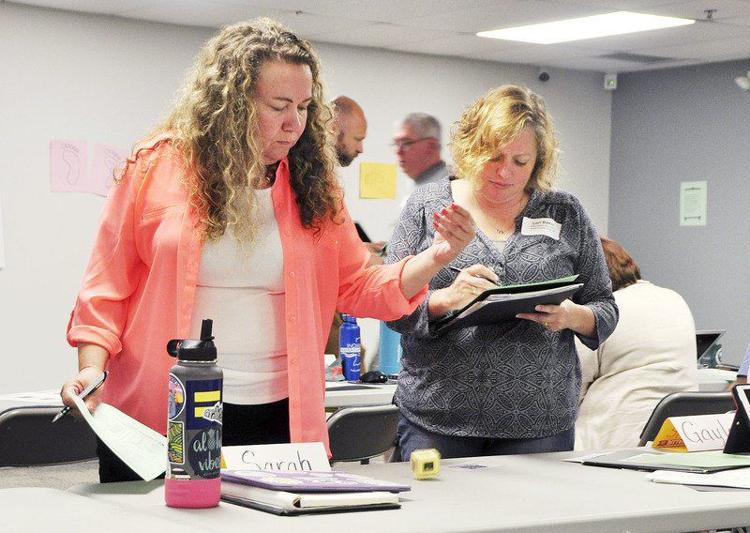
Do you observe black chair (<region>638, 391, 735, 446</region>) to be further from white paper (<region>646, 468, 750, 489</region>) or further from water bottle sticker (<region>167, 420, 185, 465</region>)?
water bottle sticker (<region>167, 420, 185, 465</region>)

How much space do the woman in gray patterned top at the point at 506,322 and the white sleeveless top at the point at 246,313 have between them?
0.49 m

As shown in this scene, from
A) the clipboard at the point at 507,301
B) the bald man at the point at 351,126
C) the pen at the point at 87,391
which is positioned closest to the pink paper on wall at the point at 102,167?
the bald man at the point at 351,126

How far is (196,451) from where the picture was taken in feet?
5.49

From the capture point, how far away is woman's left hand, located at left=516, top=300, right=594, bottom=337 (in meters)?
2.52

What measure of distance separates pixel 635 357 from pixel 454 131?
45.1 inches

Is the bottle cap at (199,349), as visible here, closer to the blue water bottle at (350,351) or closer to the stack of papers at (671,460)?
the stack of papers at (671,460)

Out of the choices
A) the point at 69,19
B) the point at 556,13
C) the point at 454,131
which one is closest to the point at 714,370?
the point at 556,13

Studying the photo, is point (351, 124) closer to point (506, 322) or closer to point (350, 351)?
point (350, 351)

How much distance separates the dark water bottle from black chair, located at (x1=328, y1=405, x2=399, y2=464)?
138 cm

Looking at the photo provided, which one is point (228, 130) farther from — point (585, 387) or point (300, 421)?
point (585, 387)

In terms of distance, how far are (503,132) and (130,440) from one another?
1.22 meters

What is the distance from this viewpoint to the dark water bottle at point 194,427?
A: 1.67 m

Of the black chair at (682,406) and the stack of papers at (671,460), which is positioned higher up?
the stack of papers at (671,460)

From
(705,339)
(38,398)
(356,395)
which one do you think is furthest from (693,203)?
(38,398)
